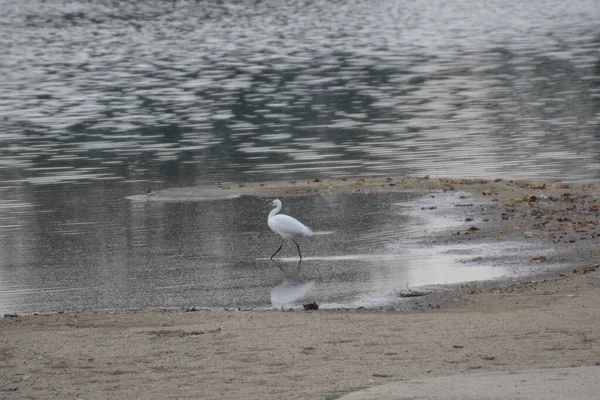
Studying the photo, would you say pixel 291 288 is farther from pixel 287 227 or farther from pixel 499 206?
pixel 499 206

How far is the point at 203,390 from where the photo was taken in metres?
8.48

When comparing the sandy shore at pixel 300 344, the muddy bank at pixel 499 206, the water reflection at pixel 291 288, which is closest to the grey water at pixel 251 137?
the water reflection at pixel 291 288

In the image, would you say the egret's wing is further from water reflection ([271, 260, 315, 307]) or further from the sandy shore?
the sandy shore

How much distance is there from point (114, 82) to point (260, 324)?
103 ft

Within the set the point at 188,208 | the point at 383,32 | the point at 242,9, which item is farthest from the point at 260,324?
the point at 242,9

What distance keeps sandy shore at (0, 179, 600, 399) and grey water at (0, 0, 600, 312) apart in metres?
1.16

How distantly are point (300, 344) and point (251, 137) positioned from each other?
712 inches

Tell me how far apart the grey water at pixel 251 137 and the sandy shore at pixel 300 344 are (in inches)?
45.5

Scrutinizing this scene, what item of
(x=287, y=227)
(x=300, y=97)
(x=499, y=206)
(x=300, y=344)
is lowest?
(x=300, y=97)

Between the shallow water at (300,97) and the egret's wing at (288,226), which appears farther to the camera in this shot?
the shallow water at (300,97)

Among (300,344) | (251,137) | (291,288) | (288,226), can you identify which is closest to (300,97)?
(251,137)

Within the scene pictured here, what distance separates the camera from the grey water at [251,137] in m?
13.6

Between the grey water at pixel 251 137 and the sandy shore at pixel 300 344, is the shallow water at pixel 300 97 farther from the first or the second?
the sandy shore at pixel 300 344

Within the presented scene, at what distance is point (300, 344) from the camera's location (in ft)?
31.4
